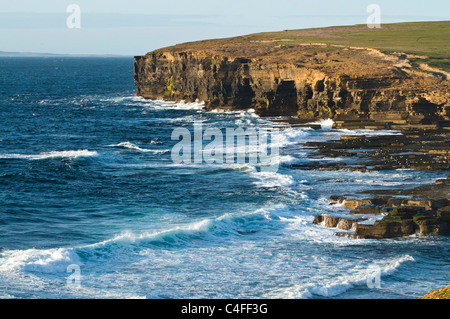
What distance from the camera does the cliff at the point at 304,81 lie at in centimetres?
6788

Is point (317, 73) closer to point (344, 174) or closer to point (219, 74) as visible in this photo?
point (219, 74)

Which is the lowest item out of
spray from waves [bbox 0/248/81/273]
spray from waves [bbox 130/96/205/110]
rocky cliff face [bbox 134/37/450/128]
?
spray from waves [bbox 0/248/81/273]

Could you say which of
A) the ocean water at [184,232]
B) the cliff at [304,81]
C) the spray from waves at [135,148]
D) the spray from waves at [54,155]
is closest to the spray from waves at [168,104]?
the cliff at [304,81]

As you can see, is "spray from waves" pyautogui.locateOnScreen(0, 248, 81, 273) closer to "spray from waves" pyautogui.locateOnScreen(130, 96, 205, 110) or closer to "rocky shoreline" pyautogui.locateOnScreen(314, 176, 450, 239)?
"rocky shoreline" pyautogui.locateOnScreen(314, 176, 450, 239)

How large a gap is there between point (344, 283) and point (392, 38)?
97.8 meters

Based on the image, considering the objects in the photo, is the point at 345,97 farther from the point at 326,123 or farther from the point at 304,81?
the point at 304,81

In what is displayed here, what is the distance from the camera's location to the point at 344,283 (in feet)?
84.1

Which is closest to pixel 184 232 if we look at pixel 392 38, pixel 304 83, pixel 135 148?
pixel 135 148

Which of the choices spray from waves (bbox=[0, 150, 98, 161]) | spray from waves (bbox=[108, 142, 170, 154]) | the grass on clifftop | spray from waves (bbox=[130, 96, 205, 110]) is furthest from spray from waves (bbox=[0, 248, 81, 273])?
spray from waves (bbox=[130, 96, 205, 110])

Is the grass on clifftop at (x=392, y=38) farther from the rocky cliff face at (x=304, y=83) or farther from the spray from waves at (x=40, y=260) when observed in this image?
the spray from waves at (x=40, y=260)

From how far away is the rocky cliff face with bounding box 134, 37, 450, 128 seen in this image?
223 feet

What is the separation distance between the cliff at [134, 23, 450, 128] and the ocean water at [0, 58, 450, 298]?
279 inches

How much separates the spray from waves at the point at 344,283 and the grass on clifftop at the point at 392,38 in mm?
59273

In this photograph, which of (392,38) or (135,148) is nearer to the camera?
(135,148)
